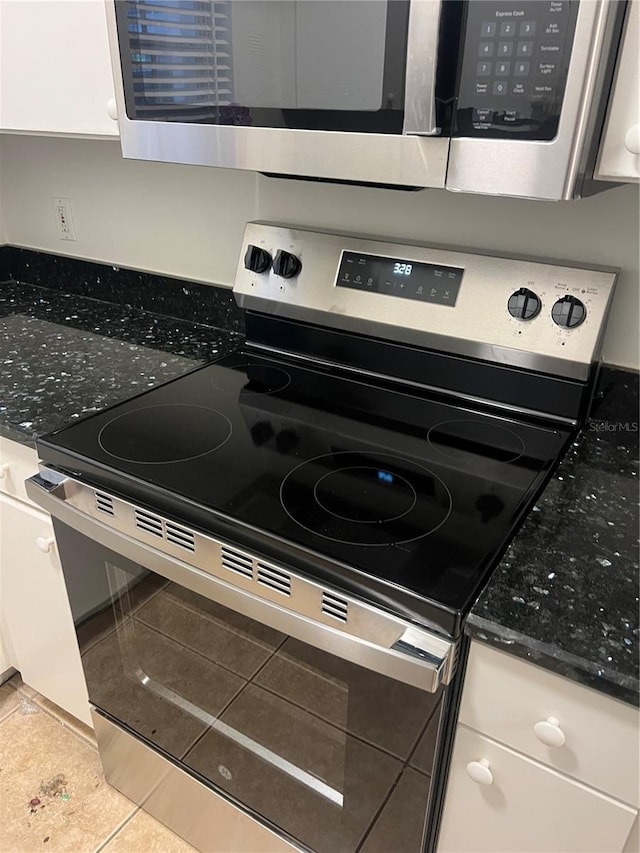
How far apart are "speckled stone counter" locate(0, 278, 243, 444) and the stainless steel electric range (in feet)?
0.24

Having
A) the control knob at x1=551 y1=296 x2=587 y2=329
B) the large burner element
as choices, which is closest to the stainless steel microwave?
the control knob at x1=551 y1=296 x2=587 y2=329

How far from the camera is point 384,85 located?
802mm

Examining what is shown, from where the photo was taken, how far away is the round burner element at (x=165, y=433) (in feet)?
3.31

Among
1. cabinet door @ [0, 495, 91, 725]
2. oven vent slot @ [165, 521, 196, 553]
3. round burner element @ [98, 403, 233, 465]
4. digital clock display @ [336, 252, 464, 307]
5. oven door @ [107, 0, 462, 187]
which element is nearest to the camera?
oven door @ [107, 0, 462, 187]

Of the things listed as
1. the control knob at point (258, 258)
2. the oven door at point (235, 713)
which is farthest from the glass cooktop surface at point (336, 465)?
the control knob at point (258, 258)

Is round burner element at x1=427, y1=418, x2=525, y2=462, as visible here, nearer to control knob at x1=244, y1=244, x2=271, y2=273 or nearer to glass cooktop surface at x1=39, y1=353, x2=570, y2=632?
glass cooktop surface at x1=39, y1=353, x2=570, y2=632

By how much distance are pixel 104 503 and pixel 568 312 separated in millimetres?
773

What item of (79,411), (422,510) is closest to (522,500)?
(422,510)

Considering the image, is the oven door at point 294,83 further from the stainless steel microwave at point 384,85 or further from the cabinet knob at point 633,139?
the cabinet knob at point 633,139

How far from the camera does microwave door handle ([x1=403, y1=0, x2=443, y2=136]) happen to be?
738mm

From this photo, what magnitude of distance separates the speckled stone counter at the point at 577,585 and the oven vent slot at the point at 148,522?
452mm

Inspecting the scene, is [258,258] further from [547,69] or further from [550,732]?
[550,732]

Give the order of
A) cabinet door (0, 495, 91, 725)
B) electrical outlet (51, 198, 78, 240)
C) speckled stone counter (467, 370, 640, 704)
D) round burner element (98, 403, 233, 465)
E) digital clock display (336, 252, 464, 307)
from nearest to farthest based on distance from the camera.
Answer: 1. speckled stone counter (467, 370, 640, 704)
2. round burner element (98, 403, 233, 465)
3. digital clock display (336, 252, 464, 307)
4. cabinet door (0, 495, 91, 725)
5. electrical outlet (51, 198, 78, 240)

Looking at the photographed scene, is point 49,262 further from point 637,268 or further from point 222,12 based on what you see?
point 637,268
